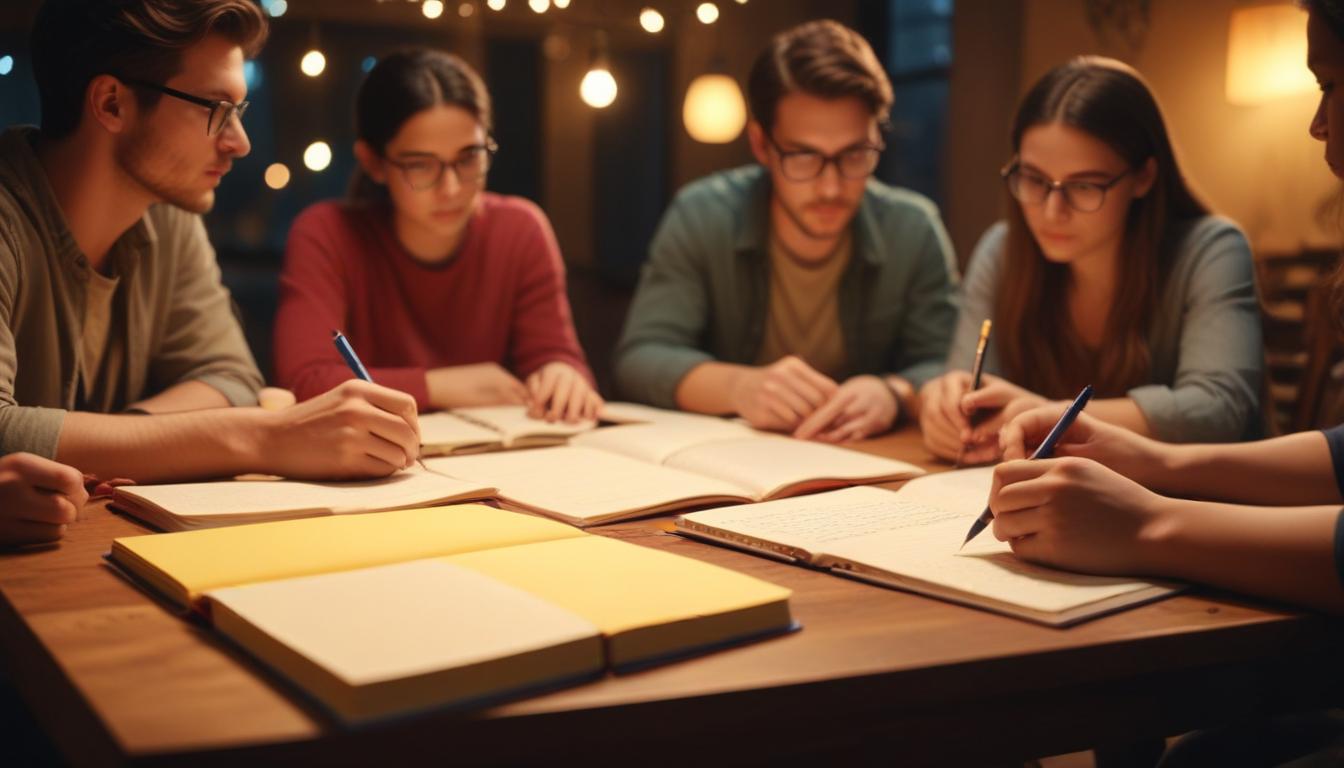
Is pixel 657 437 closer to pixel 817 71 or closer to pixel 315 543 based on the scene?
pixel 315 543

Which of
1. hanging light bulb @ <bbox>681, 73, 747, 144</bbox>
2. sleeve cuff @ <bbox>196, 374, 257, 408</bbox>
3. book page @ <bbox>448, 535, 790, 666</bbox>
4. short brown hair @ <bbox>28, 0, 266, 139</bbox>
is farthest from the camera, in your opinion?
hanging light bulb @ <bbox>681, 73, 747, 144</bbox>

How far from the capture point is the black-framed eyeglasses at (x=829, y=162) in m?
2.33

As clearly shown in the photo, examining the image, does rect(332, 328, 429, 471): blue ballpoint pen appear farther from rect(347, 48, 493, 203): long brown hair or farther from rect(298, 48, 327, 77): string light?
rect(298, 48, 327, 77): string light

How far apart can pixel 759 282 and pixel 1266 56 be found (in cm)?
190

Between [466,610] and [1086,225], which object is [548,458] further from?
[1086,225]

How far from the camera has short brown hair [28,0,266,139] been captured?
166 centimetres

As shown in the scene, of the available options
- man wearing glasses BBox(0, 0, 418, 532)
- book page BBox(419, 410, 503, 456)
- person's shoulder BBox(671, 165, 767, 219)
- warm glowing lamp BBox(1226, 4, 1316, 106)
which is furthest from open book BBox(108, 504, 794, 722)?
warm glowing lamp BBox(1226, 4, 1316, 106)

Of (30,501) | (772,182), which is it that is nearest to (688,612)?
(30,501)

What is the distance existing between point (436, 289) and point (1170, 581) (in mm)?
1746

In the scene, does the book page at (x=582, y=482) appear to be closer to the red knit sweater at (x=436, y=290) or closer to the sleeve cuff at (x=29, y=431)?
the sleeve cuff at (x=29, y=431)

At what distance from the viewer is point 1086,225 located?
1.94 meters

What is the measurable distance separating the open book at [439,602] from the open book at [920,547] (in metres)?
0.17

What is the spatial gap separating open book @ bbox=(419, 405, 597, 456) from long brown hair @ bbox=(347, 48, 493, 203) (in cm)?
62

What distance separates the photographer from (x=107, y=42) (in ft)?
5.46
